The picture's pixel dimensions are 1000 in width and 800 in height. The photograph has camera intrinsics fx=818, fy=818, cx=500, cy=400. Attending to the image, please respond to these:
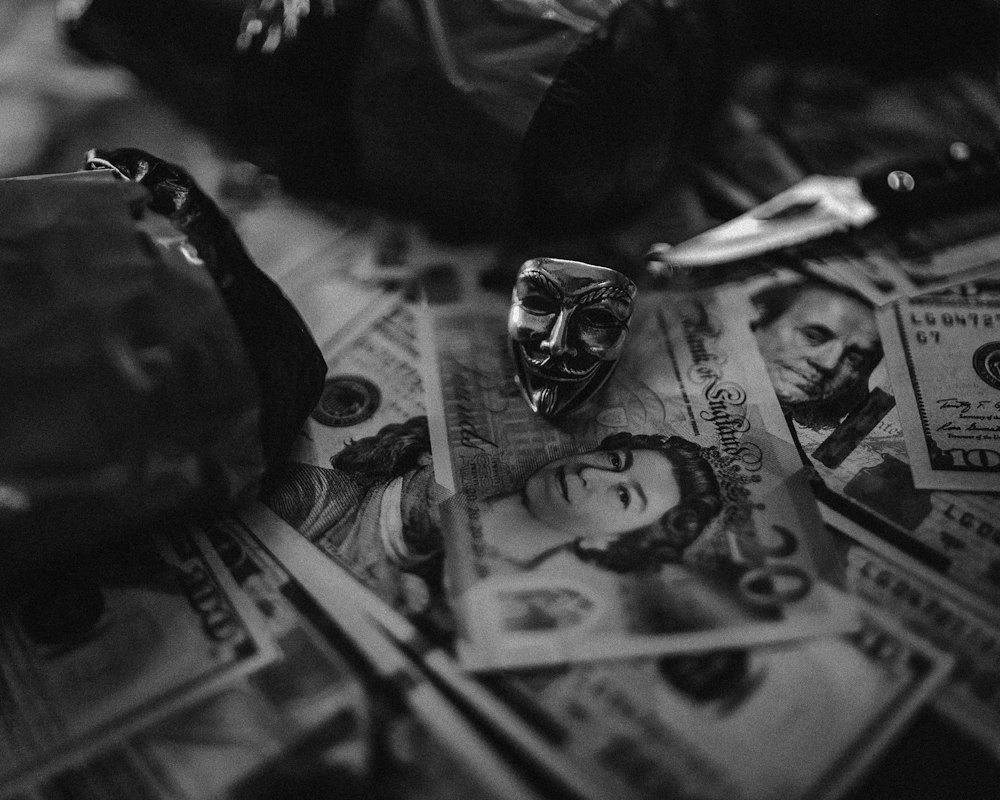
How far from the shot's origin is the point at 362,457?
0.59 meters

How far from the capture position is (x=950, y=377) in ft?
2.01

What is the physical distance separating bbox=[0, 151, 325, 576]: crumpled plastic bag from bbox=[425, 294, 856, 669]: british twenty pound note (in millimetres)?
158

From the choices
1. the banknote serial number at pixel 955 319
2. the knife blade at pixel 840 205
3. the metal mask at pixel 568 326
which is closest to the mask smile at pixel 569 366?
the metal mask at pixel 568 326

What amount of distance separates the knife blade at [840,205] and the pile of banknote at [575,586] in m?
0.04

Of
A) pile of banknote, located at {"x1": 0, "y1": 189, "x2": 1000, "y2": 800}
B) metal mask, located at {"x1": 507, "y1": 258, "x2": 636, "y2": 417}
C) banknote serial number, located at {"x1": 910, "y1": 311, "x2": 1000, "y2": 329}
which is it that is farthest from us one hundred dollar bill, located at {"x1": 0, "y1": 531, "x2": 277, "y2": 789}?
banknote serial number, located at {"x1": 910, "y1": 311, "x2": 1000, "y2": 329}

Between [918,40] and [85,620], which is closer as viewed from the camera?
[85,620]

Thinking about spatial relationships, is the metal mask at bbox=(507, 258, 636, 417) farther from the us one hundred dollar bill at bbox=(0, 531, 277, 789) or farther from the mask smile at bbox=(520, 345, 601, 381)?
the us one hundred dollar bill at bbox=(0, 531, 277, 789)

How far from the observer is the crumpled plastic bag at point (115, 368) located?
433mm

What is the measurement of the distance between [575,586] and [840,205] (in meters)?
0.41

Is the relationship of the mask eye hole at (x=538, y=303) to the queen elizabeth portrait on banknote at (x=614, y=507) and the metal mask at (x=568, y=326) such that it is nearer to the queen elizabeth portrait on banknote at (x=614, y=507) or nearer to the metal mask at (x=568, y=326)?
the metal mask at (x=568, y=326)

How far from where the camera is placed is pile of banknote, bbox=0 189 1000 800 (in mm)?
445

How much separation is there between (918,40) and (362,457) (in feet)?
2.42

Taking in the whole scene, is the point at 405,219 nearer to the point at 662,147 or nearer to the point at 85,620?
the point at 662,147

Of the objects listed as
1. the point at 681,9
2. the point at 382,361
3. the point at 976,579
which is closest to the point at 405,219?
the point at 382,361
